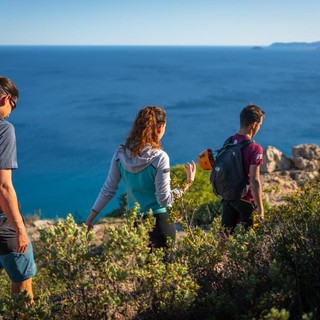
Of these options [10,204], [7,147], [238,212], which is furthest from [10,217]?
[238,212]

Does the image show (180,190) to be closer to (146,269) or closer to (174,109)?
(146,269)

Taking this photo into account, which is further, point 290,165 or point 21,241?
point 290,165

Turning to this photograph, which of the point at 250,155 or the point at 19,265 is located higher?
the point at 250,155

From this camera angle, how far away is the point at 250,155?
4000 mm

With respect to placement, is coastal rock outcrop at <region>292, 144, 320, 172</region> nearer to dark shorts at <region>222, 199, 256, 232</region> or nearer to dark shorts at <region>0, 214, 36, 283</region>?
dark shorts at <region>222, 199, 256, 232</region>

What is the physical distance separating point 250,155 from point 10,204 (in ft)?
7.12

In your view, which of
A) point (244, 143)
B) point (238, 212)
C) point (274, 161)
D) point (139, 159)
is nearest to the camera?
point (139, 159)

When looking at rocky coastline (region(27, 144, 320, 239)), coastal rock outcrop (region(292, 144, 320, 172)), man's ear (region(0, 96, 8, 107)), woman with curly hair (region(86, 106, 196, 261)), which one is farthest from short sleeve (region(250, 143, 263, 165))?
coastal rock outcrop (region(292, 144, 320, 172))

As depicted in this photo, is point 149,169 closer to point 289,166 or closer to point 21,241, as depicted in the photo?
point 21,241

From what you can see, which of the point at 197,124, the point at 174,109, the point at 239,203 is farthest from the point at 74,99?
the point at 239,203

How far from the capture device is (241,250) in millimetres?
2631

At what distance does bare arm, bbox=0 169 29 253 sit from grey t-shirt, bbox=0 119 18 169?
0.05 metres

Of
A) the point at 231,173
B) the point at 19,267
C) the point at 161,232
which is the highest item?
the point at 231,173

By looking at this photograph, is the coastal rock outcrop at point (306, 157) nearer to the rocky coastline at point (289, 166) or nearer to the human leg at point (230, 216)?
the rocky coastline at point (289, 166)
